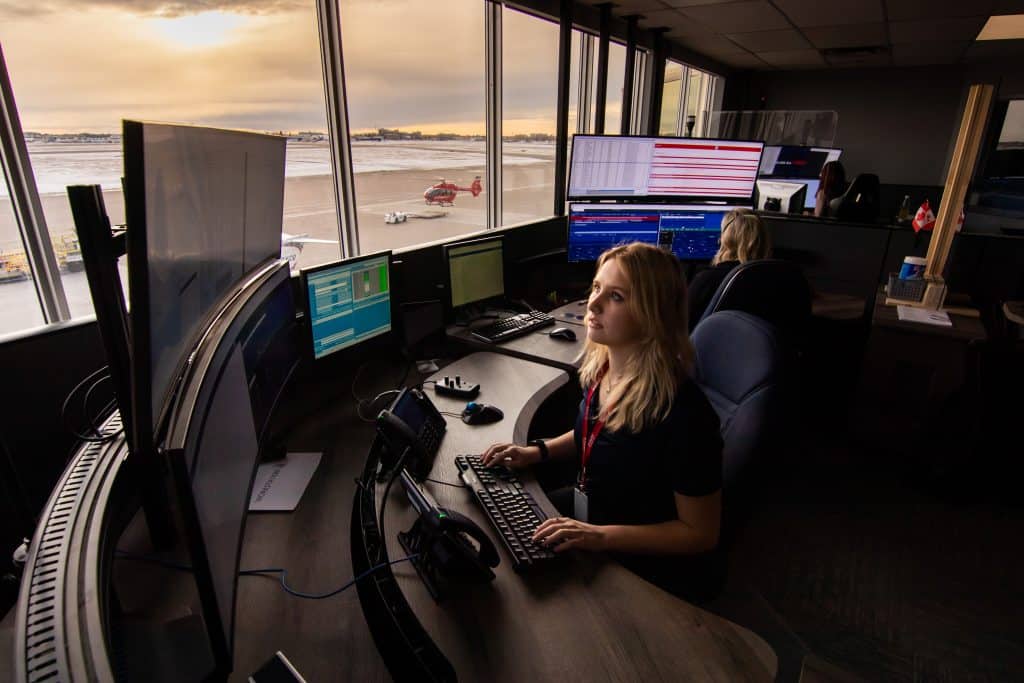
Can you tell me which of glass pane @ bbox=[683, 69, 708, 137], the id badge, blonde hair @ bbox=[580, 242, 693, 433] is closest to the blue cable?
the id badge

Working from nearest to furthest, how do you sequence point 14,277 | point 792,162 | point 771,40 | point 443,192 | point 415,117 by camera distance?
point 14,277 → point 415,117 → point 443,192 → point 771,40 → point 792,162

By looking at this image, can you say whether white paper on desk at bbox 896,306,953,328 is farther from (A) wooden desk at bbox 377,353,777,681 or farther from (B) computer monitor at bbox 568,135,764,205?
(A) wooden desk at bbox 377,353,777,681

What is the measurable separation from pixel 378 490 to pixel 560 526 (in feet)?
1.69

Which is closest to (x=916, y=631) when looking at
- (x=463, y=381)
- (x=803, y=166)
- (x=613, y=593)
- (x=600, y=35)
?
(x=613, y=593)

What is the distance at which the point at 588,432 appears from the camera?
1.54m

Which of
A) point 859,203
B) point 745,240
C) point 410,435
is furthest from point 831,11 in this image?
point 410,435

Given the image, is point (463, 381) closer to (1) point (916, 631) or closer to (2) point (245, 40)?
(2) point (245, 40)

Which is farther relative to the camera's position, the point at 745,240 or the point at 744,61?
the point at 744,61

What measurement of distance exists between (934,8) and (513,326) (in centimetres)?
414

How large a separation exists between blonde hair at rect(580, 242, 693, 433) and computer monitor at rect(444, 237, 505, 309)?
1.17 m

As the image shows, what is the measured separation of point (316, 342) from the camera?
1.89m

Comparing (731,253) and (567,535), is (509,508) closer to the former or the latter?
(567,535)

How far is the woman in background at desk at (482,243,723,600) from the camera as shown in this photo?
1.26 m

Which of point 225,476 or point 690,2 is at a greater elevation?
point 690,2
